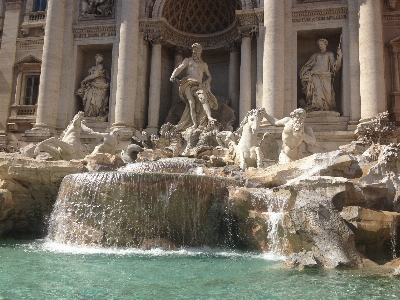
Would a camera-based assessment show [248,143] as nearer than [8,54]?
Yes

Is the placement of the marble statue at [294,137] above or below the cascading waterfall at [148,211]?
above

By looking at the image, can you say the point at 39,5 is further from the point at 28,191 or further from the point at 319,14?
the point at 319,14

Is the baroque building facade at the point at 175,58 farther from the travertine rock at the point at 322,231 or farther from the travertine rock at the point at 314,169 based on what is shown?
the travertine rock at the point at 322,231

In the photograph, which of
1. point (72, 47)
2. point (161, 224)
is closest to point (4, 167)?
point (161, 224)

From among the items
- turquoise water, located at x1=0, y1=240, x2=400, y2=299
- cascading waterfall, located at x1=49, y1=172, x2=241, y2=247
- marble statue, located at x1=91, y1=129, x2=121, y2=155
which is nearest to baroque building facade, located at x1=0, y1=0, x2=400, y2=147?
marble statue, located at x1=91, y1=129, x2=121, y2=155

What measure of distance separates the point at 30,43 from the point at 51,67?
2.68 m

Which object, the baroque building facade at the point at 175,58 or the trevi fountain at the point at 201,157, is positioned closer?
the trevi fountain at the point at 201,157

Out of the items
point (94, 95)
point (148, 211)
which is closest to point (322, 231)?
point (148, 211)

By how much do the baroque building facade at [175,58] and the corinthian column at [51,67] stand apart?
0.04 metres

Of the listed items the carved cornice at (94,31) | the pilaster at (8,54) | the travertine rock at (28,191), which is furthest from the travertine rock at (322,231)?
the pilaster at (8,54)

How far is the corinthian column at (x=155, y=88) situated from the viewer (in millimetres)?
17656

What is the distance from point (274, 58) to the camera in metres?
16.1

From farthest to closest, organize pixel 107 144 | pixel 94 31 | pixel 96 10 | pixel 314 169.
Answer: pixel 96 10, pixel 94 31, pixel 107 144, pixel 314 169

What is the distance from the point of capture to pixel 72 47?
18.8 metres
